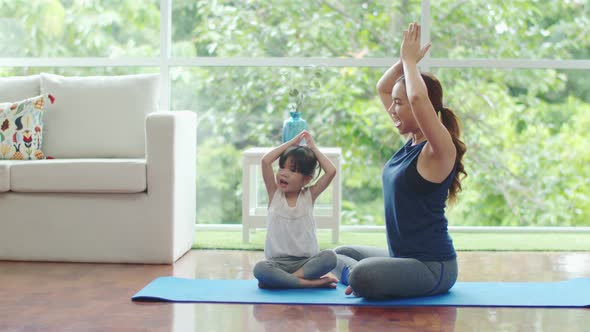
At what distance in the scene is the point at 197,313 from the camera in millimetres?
2799

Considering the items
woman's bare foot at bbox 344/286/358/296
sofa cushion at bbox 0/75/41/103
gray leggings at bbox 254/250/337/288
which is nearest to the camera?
woman's bare foot at bbox 344/286/358/296

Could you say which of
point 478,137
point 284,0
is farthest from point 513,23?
point 284,0

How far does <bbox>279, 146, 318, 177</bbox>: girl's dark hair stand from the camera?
3.26 metres

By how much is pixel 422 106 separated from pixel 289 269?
0.81 meters

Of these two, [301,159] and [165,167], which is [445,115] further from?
[165,167]

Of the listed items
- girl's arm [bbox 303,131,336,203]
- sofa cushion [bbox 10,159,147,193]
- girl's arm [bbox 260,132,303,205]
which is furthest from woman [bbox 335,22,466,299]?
sofa cushion [bbox 10,159,147,193]

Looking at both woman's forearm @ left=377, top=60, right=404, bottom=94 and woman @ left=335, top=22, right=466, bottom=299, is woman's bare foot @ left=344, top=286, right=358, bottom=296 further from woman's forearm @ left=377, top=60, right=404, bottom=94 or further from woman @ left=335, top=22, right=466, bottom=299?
woman's forearm @ left=377, top=60, right=404, bottom=94

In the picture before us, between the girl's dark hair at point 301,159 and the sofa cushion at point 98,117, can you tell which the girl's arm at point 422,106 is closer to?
the girl's dark hair at point 301,159

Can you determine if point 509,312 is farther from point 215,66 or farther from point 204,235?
point 215,66

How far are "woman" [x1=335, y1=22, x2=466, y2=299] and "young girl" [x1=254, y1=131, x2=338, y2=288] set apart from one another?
19 centimetres

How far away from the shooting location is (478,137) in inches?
210

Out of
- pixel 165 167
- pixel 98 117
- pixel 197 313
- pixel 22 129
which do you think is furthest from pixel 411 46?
pixel 22 129

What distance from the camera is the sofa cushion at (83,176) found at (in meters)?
3.69

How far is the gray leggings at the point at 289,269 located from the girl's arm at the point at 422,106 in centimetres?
58
